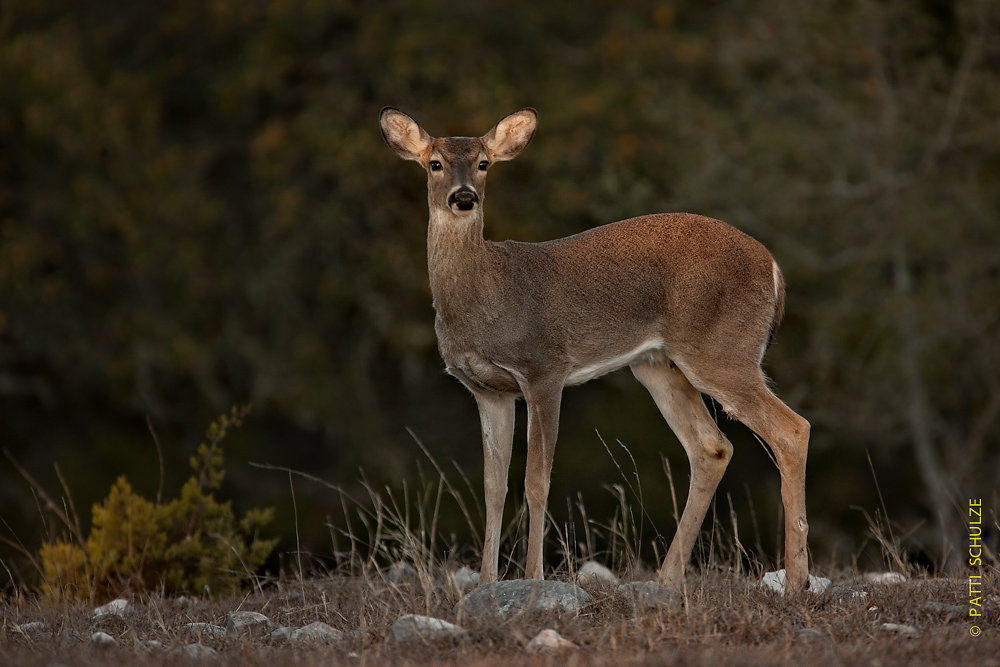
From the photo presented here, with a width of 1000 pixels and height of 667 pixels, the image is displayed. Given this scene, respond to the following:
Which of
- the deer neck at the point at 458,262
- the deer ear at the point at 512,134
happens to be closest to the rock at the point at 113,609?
the deer neck at the point at 458,262

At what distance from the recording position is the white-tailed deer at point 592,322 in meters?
7.00

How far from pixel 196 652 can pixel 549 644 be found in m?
1.36

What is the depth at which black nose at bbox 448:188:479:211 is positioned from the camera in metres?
6.87

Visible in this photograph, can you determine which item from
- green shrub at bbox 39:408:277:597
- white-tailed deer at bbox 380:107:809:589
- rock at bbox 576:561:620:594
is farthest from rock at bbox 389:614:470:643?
green shrub at bbox 39:408:277:597

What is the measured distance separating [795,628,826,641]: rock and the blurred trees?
9.54m

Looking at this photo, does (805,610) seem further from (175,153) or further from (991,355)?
(175,153)

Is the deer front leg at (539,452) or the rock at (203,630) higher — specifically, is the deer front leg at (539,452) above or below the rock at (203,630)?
above

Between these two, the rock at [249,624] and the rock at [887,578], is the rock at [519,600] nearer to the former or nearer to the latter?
the rock at [249,624]

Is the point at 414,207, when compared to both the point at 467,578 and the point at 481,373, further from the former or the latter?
the point at 481,373

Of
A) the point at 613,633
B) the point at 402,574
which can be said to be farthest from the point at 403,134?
the point at 613,633

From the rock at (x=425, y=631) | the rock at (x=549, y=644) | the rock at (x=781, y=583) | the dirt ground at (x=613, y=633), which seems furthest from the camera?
the rock at (x=781, y=583)

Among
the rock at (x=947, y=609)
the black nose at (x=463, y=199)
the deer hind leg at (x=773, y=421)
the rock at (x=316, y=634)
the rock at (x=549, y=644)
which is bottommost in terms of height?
the rock at (x=947, y=609)

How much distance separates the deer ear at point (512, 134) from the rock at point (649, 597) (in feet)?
8.44

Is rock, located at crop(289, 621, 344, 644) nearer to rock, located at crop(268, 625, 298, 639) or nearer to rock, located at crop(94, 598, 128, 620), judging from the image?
rock, located at crop(268, 625, 298, 639)
